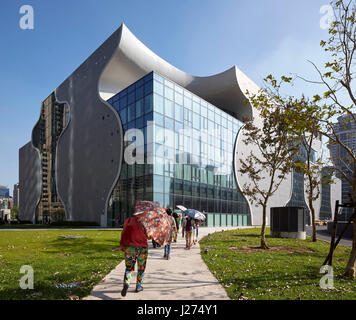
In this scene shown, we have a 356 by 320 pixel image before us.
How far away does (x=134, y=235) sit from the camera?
21.2 feet

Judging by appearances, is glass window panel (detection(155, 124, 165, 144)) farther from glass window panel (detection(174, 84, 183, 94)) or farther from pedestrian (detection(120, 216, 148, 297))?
pedestrian (detection(120, 216, 148, 297))

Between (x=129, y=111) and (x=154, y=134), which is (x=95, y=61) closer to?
(x=129, y=111)

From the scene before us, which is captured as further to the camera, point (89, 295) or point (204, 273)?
point (204, 273)

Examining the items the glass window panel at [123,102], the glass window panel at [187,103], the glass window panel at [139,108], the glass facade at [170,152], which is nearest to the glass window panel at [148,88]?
the glass facade at [170,152]

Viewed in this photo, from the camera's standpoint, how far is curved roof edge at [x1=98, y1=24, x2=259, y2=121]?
37.1 meters

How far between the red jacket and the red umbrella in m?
0.11

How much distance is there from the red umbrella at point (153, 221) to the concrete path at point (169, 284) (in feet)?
4.38

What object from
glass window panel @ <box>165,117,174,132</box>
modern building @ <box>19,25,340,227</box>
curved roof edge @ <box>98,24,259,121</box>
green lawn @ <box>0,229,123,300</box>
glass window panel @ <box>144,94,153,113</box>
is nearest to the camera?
green lawn @ <box>0,229,123,300</box>

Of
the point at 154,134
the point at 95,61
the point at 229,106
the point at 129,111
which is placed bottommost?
the point at 154,134

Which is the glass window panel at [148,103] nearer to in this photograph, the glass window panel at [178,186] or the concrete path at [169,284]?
the glass window panel at [178,186]

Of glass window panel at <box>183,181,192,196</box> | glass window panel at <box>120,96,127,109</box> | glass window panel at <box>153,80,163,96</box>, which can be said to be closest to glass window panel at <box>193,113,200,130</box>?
glass window panel at <box>153,80,163,96</box>

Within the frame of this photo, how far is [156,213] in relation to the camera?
6.75 m
